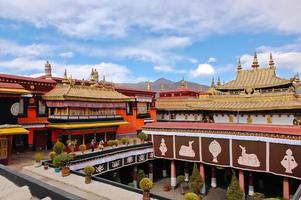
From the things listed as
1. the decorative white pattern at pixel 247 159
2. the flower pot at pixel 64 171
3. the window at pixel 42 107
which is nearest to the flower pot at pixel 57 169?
the flower pot at pixel 64 171

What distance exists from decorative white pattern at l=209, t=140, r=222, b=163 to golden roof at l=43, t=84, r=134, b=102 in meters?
12.4

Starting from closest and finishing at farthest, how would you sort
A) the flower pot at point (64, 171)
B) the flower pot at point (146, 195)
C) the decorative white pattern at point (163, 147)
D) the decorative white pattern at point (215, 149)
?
the flower pot at point (146, 195) → the flower pot at point (64, 171) → the decorative white pattern at point (215, 149) → the decorative white pattern at point (163, 147)

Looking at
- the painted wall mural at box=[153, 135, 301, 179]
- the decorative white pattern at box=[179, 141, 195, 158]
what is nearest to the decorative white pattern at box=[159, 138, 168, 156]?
the painted wall mural at box=[153, 135, 301, 179]

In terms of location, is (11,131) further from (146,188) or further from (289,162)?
→ (289,162)

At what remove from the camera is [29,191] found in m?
11.3

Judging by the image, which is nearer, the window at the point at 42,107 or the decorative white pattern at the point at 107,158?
the decorative white pattern at the point at 107,158

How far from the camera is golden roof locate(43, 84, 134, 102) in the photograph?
25.4 metres

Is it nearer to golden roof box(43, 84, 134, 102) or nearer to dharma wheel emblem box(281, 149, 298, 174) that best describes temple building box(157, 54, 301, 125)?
dharma wheel emblem box(281, 149, 298, 174)

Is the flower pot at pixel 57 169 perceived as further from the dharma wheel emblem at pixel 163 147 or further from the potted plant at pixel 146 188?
the dharma wheel emblem at pixel 163 147

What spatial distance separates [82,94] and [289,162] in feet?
62.7

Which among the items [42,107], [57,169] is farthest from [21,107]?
[57,169]

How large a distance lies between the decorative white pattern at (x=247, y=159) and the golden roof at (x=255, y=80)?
38.9 feet

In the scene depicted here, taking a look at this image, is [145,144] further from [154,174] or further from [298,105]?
[298,105]

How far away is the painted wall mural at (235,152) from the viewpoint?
18438mm
